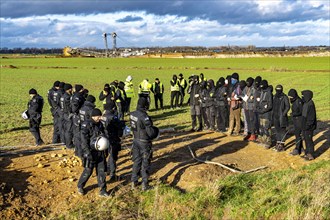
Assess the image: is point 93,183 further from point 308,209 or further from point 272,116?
point 272,116

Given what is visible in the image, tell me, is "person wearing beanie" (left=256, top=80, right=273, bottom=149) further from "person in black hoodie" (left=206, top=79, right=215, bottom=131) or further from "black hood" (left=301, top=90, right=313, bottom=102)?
"person in black hoodie" (left=206, top=79, right=215, bottom=131)

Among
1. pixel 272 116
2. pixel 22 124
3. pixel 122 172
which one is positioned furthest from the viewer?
pixel 22 124

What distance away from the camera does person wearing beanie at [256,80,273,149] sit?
39.3ft

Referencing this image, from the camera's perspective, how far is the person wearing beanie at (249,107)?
12.7 metres

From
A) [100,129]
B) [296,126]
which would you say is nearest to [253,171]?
[296,126]

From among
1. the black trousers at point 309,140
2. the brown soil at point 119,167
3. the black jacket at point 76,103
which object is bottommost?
the brown soil at point 119,167

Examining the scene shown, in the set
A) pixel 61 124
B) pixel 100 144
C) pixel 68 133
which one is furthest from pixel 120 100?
pixel 100 144

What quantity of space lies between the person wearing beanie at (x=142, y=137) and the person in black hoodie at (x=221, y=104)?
5.85m

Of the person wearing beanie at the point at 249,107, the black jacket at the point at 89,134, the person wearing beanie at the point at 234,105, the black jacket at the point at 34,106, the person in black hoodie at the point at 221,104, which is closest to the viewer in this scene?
the black jacket at the point at 89,134

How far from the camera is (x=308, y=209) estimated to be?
7.25 meters

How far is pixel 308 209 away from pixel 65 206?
4.85 meters

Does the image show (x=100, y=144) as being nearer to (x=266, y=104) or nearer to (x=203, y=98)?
(x=266, y=104)

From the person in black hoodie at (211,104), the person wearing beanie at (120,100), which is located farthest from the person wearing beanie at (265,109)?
the person wearing beanie at (120,100)

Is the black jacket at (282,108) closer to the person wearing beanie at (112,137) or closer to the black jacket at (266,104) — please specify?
the black jacket at (266,104)
